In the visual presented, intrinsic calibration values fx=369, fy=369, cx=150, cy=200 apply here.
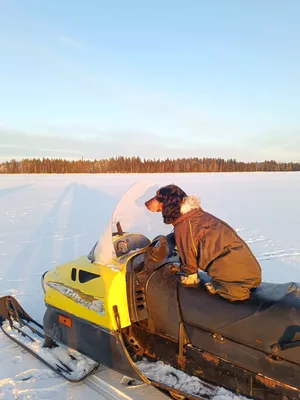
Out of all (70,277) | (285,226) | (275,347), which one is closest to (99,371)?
(70,277)

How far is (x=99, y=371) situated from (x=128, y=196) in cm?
161

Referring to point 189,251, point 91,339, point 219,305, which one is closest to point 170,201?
point 189,251

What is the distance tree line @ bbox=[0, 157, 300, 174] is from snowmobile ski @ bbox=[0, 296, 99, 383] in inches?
2080

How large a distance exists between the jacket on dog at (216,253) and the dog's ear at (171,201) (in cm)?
5

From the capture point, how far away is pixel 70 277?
336 cm

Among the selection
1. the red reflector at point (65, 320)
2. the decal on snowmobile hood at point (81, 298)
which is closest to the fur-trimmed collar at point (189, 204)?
the decal on snowmobile hood at point (81, 298)

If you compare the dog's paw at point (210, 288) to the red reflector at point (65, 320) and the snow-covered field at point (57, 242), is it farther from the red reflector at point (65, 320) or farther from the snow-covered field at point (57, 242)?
the red reflector at point (65, 320)

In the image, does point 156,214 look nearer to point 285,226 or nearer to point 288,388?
point 288,388

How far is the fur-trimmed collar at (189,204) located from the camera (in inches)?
112

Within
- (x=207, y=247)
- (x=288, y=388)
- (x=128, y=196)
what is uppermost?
(x=128, y=196)

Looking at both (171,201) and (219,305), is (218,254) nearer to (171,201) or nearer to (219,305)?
(219,305)

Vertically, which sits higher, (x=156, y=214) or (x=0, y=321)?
(x=156, y=214)

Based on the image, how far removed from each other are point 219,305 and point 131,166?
56.2m

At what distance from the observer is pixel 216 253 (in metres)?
2.70
